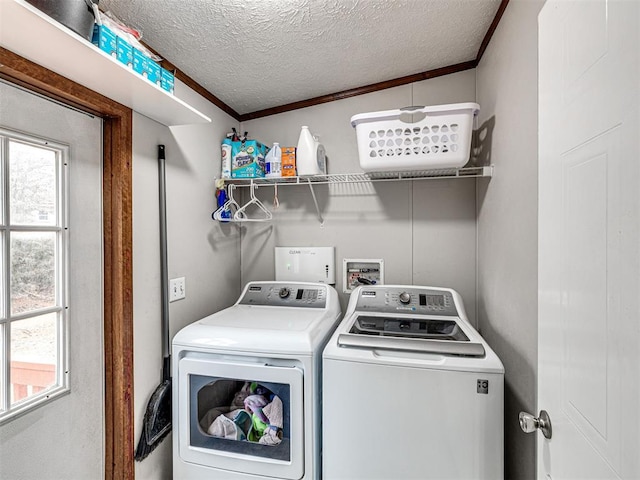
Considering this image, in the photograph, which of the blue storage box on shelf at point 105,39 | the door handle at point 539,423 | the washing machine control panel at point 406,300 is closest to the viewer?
the door handle at point 539,423

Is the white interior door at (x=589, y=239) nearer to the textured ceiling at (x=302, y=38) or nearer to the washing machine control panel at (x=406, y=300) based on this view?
the textured ceiling at (x=302, y=38)

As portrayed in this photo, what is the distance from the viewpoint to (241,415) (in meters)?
1.60

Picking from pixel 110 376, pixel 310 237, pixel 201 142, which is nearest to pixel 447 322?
pixel 310 237

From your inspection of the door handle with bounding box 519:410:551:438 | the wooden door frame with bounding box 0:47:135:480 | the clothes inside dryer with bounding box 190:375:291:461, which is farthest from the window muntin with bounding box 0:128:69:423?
the door handle with bounding box 519:410:551:438

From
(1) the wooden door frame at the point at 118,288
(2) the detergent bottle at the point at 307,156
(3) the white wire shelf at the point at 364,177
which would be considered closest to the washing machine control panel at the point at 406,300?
(3) the white wire shelf at the point at 364,177

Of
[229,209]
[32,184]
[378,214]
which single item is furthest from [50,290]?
[378,214]

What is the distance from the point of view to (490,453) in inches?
48.0

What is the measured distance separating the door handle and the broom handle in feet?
5.12

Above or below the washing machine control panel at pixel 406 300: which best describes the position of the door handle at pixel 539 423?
below

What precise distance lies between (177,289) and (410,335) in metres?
1.24

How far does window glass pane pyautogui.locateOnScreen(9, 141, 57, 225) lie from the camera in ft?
3.75

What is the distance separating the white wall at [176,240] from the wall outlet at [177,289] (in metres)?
0.03

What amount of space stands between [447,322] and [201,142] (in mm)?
1751

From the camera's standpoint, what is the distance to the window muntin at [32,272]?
3.66ft
